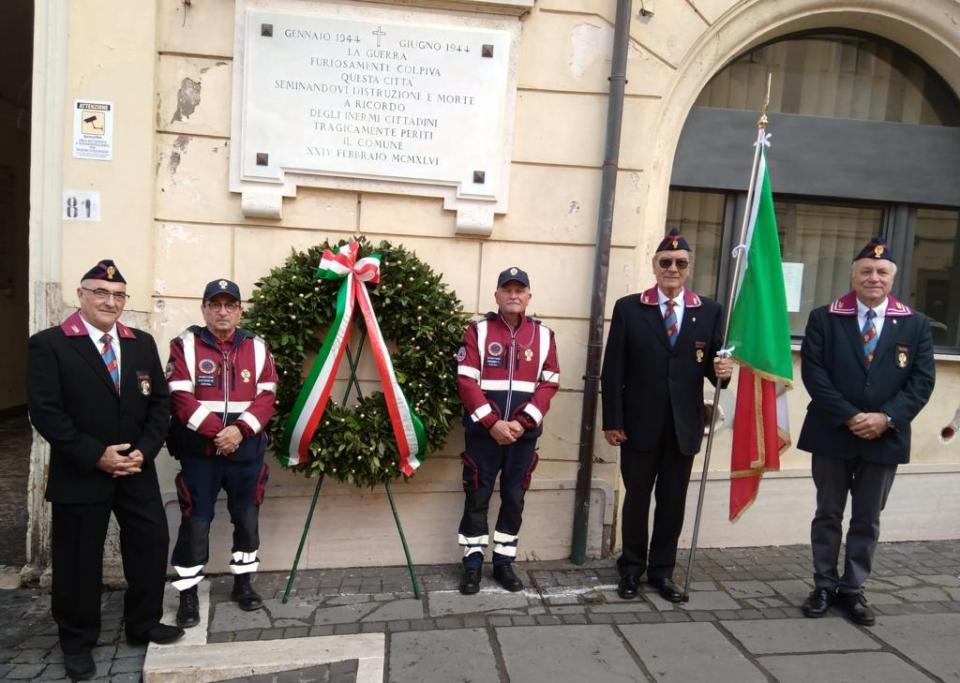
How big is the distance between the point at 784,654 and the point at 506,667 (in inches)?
55.5

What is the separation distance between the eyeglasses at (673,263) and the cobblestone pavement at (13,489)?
441 cm

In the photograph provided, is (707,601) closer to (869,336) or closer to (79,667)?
(869,336)

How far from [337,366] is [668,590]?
7.67 feet

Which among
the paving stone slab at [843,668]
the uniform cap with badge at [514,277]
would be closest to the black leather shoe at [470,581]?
the paving stone slab at [843,668]

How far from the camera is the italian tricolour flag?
3930 mm

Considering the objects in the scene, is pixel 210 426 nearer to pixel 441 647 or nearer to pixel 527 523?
pixel 441 647

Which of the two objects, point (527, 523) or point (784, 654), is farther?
point (527, 523)

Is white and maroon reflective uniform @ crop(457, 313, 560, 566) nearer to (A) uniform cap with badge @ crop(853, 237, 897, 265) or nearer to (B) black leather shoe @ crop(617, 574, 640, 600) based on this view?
(B) black leather shoe @ crop(617, 574, 640, 600)

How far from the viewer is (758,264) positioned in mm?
3994

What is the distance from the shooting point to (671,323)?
13.1 feet

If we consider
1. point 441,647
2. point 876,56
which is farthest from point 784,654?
point 876,56

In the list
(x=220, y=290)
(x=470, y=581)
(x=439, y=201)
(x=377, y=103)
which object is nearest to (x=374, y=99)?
(x=377, y=103)

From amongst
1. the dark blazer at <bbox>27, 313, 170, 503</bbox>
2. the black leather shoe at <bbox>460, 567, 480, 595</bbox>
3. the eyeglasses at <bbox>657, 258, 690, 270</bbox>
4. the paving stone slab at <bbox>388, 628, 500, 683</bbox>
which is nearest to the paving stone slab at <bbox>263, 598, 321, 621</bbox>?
the paving stone slab at <bbox>388, 628, 500, 683</bbox>

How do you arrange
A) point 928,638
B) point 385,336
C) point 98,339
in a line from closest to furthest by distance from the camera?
point 98,339 → point 928,638 → point 385,336
